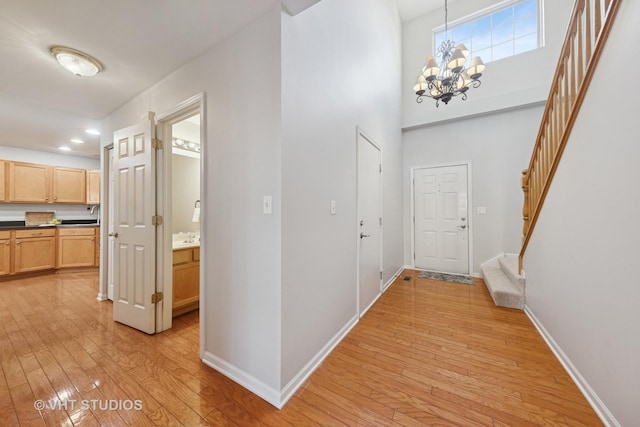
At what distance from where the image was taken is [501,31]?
4.20 meters

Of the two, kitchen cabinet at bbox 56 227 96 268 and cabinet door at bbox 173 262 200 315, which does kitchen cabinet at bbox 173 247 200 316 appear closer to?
cabinet door at bbox 173 262 200 315

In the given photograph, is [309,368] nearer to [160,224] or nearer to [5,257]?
[160,224]

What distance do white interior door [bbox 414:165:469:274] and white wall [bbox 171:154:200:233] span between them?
12.8 ft

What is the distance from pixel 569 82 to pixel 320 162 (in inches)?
88.6

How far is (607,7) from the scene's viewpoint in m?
1.45

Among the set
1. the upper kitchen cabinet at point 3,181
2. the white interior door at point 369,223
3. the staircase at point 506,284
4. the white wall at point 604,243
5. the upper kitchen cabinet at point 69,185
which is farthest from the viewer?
the upper kitchen cabinet at point 69,185

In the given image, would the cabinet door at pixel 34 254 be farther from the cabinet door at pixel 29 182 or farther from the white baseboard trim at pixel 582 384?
the white baseboard trim at pixel 582 384

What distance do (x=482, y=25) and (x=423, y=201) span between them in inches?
135

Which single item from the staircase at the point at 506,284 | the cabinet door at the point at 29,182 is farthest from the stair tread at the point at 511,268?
the cabinet door at the point at 29,182

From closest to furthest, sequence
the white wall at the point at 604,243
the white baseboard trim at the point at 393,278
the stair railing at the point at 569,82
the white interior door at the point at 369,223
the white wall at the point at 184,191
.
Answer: the white wall at the point at 604,243 → the stair railing at the point at 569,82 → the white interior door at the point at 369,223 → the white wall at the point at 184,191 → the white baseboard trim at the point at 393,278

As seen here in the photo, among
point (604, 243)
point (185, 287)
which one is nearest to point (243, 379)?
point (185, 287)

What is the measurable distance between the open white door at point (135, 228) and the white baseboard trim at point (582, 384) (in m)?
3.28

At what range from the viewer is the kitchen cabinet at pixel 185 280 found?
8.34ft

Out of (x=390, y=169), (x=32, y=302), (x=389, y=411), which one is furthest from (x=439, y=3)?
(x=32, y=302)
